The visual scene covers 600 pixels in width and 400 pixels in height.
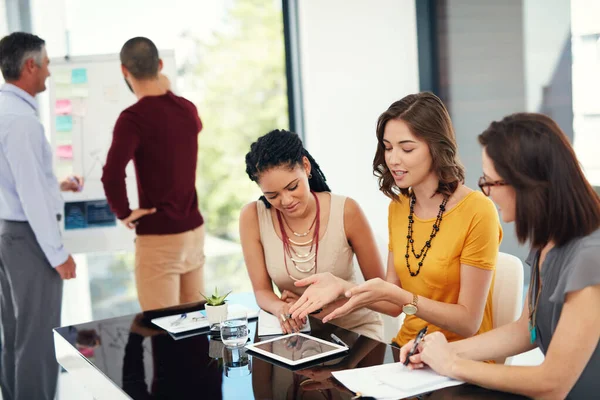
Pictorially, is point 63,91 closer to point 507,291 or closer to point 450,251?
point 450,251

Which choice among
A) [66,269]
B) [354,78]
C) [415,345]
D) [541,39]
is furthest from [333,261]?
[354,78]

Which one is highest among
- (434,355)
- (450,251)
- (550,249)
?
(550,249)

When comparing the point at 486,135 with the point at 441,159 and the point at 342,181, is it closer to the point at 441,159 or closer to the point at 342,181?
the point at 441,159

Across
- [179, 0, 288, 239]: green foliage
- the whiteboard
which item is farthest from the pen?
[179, 0, 288, 239]: green foliage

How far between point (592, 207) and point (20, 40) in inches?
110

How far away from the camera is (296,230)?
101 inches

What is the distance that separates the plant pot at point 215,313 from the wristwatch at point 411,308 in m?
0.57

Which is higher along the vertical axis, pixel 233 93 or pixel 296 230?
pixel 233 93

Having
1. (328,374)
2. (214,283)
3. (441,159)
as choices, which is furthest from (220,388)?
(214,283)

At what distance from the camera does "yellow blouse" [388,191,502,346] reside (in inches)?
84.0

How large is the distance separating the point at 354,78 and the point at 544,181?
2963mm

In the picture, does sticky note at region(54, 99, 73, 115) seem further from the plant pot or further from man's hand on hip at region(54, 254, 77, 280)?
the plant pot

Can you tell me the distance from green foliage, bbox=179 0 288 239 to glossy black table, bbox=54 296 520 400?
2.47 metres

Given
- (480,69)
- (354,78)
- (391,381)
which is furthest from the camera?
(354,78)
